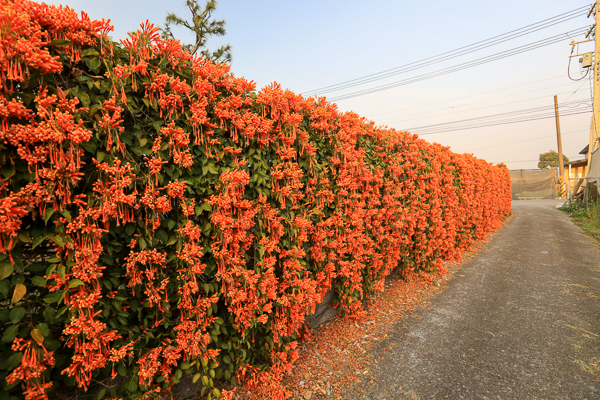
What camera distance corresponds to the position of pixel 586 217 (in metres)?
12.0

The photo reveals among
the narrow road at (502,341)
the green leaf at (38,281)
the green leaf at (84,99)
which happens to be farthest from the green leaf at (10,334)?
the narrow road at (502,341)

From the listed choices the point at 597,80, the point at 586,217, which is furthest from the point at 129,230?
the point at 597,80

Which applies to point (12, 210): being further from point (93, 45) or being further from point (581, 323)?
point (581, 323)

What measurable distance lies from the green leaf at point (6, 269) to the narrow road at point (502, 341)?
299 cm

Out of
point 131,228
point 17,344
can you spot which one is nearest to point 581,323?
point 131,228

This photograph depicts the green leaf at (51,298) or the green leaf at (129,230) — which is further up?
the green leaf at (129,230)

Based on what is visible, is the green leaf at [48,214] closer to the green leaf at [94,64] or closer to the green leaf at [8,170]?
the green leaf at [8,170]

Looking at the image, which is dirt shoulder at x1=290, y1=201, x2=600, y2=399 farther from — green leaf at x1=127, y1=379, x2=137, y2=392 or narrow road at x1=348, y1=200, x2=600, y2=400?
green leaf at x1=127, y1=379, x2=137, y2=392

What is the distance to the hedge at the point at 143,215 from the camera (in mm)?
1523

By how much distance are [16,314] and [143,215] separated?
817 millimetres

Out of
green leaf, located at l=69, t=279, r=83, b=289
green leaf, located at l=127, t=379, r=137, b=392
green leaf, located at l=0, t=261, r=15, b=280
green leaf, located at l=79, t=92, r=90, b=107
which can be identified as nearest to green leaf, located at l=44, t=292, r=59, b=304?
green leaf, located at l=69, t=279, r=83, b=289

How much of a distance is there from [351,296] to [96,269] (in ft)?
10.6

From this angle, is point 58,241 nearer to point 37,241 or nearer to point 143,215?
point 37,241

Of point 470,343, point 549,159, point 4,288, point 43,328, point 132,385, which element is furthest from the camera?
point 549,159
